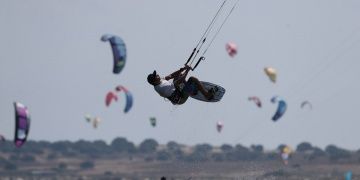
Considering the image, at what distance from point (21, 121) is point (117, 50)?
541 cm

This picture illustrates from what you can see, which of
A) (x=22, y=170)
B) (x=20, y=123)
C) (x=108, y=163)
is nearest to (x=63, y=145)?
(x=108, y=163)

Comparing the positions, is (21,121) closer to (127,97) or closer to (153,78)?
(127,97)

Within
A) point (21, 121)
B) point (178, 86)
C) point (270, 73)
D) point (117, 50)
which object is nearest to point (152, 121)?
point (270, 73)

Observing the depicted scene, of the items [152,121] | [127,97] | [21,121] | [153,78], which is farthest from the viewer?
[152,121]

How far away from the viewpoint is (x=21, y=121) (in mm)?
45969

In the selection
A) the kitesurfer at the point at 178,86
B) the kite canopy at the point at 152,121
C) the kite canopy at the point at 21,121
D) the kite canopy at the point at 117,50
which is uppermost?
Answer: the kite canopy at the point at 152,121

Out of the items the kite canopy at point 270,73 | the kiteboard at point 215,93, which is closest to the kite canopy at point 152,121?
the kite canopy at point 270,73

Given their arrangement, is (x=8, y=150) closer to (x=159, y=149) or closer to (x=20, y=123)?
(x=159, y=149)

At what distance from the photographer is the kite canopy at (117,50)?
44.0 metres

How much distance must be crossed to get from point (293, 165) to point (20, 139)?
60.0 m

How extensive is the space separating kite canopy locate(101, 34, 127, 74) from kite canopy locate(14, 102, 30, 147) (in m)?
4.46

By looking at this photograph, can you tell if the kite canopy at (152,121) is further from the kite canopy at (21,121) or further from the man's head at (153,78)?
A: the man's head at (153,78)

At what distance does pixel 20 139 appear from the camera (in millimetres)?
44938

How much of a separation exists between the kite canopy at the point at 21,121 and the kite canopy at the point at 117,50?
4.46 metres
